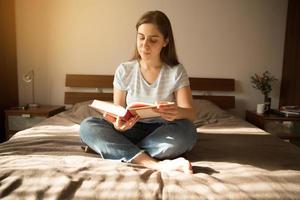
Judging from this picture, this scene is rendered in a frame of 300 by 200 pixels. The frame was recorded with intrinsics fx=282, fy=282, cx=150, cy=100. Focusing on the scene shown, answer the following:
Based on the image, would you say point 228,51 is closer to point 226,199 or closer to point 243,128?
point 243,128

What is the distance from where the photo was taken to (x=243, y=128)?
6.15 feet

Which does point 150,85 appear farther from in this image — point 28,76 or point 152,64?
point 28,76

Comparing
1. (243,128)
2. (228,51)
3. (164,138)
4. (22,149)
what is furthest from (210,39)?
(22,149)

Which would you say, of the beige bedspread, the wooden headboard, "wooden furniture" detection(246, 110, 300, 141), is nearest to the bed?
the beige bedspread

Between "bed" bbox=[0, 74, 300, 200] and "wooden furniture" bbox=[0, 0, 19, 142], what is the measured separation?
114 cm

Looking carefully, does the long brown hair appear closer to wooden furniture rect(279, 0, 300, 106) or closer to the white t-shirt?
the white t-shirt

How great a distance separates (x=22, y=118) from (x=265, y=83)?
89.2 inches

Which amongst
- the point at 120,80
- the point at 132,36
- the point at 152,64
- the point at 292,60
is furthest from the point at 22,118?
the point at 292,60

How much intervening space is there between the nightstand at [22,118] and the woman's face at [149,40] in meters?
1.43

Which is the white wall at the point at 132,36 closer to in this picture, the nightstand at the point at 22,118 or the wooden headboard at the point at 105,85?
the wooden headboard at the point at 105,85

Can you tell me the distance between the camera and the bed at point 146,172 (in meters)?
0.86

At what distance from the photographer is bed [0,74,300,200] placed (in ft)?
2.81

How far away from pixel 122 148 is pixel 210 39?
1.94m

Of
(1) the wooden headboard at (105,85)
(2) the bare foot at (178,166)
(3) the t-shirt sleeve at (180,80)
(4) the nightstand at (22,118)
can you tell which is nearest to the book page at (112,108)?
(2) the bare foot at (178,166)
